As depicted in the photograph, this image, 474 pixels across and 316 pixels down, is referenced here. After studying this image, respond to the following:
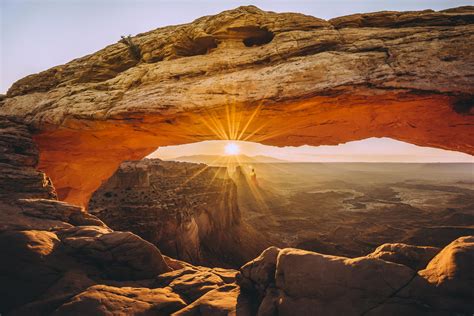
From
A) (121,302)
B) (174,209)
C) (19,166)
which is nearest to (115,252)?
(121,302)

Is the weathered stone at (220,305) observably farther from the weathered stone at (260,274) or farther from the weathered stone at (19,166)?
the weathered stone at (19,166)

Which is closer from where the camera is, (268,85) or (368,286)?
(368,286)

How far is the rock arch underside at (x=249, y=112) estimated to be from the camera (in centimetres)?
486

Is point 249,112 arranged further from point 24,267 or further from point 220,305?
point 24,267

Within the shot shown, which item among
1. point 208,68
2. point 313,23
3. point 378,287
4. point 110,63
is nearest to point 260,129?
point 208,68

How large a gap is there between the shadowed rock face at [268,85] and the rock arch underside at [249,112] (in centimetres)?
5

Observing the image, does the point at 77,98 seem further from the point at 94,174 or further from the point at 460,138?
the point at 460,138

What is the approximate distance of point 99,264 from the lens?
646 centimetres

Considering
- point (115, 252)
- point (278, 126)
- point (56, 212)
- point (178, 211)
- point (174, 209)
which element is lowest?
point (178, 211)

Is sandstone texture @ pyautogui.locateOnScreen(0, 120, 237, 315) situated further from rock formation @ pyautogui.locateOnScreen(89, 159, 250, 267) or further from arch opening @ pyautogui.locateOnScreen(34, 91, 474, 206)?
rock formation @ pyautogui.locateOnScreen(89, 159, 250, 267)

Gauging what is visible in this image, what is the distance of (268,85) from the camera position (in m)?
8.52

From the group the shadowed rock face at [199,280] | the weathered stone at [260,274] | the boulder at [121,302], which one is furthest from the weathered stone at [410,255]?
the boulder at [121,302]

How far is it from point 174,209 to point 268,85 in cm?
1390

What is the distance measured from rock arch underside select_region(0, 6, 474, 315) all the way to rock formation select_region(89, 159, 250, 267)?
19.5 feet
